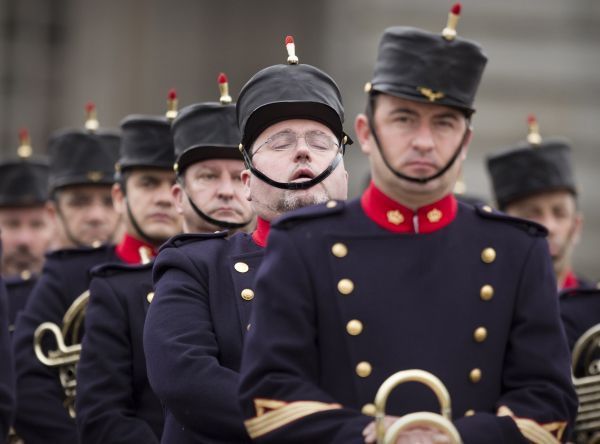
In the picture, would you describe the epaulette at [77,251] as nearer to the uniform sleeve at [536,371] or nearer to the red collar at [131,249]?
the red collar at [131,249]

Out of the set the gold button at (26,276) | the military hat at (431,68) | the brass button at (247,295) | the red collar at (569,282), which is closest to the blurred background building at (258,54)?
the gold button at (26,276)

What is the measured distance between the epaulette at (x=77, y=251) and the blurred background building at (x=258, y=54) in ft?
54.2

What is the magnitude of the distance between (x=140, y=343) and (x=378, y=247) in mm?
2255

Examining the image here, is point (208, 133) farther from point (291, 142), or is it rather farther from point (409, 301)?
point (409, 301)

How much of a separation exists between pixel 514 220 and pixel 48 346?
12.4 ft

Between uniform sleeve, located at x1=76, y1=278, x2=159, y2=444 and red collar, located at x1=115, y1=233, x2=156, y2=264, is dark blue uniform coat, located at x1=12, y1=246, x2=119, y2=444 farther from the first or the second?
uniform sleeve, located at x1=76, y1=278, x2=159, y2=444

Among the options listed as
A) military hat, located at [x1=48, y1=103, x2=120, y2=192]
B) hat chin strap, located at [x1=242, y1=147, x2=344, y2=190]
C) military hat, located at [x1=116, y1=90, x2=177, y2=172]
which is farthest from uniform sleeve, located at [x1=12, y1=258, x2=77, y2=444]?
hat chin strap, located at [x1=242, y1=147, x2=344, y2=190]

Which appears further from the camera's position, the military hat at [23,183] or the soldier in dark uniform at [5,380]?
the military hat at [23,183]

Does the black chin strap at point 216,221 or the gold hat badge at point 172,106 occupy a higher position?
the gold hat badge at point 172,106

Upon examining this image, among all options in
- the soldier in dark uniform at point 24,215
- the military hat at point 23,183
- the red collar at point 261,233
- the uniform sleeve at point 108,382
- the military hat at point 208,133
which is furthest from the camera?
the military hat at point 23,183

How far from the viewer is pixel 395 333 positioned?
17.5 ft

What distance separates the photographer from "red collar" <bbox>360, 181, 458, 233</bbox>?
5477 mm

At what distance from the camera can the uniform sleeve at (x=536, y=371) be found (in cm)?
534

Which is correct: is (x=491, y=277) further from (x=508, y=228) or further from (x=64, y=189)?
(x=64, y=189)
